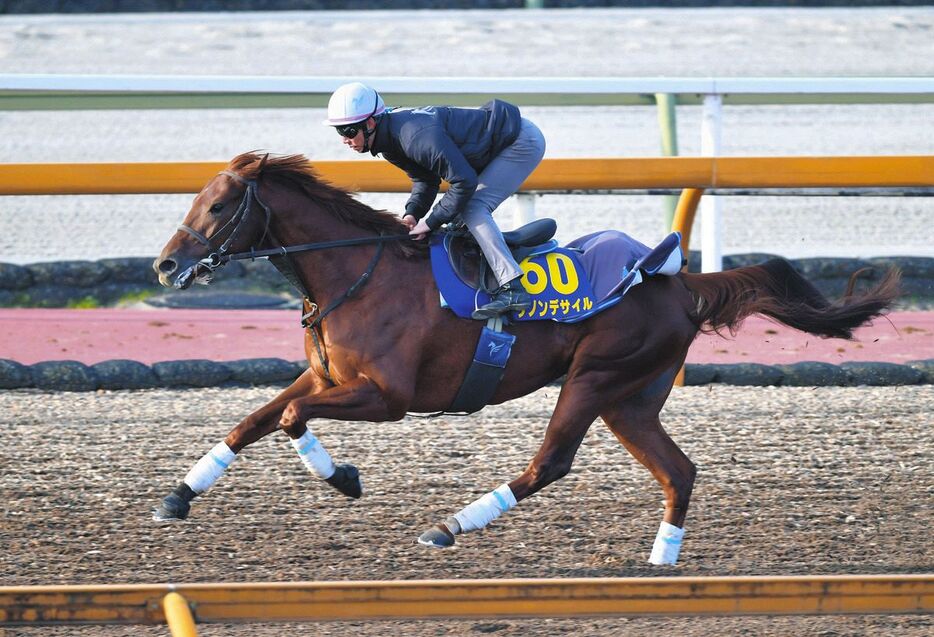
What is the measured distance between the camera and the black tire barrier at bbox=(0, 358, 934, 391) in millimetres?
7297

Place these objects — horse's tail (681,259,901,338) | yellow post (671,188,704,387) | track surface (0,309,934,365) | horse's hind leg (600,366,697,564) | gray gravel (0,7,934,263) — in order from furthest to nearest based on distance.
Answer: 1. gray gravel (0,7,934,263)
2. track surface (0,309,934,365)
3. yellow post (671,188,704,387)
4. horse's tail (681,259,901,338)
5. horse's hind leg (600,366,697,564)

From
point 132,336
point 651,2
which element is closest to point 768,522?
point 132,336

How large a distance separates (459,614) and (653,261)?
83.6 inches

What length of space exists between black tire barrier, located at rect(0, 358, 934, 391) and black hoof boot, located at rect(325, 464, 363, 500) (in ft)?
7.38

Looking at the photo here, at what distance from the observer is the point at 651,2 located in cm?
2036

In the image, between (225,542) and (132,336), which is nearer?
(225,542)

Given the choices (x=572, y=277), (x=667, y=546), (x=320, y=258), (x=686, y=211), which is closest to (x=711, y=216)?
(x=686, y=211)

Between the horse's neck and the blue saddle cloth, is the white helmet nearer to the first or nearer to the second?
the horse's neck

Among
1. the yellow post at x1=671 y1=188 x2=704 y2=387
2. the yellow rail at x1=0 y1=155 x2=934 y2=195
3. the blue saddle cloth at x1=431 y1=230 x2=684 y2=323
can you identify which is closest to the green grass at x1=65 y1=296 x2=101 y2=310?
the yellow rail at x1=0 y1=155 x2=934 y2=195

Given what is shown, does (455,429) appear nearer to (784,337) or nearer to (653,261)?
(653,261)

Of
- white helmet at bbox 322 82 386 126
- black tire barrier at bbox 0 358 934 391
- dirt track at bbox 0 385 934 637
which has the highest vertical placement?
white helmet at bbox 322 82 386 126

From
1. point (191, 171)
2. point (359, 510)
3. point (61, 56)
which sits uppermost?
point (191, 171)

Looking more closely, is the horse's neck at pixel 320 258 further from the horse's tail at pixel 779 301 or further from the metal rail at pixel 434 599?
the metal rail at pixel 434 599

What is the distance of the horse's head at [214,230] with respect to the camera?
4.73 m
